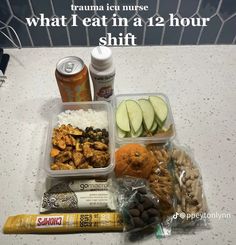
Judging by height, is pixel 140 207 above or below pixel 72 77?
below

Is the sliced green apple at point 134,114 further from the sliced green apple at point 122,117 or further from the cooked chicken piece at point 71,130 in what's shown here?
the cooked chicken piece at point 71,130

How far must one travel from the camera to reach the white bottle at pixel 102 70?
573 millimetres

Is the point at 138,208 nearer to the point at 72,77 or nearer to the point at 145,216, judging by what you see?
the point at 145,216

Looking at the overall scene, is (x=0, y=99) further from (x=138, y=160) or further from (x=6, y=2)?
(x=138, y=160)

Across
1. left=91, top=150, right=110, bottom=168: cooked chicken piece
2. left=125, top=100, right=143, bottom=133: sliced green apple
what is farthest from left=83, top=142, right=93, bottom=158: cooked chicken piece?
left=125, top=100, right=143, bottom=133: sliced green apple

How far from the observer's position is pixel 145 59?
2.72 ft

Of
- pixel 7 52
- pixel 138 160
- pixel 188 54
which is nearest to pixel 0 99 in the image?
pixel 7 52

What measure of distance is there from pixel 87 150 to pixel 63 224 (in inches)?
5.6

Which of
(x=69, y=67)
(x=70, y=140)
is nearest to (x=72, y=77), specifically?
(x=69, y=67)

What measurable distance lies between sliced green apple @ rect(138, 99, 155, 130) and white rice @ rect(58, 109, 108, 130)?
0.28 feet

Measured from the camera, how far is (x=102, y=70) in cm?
59

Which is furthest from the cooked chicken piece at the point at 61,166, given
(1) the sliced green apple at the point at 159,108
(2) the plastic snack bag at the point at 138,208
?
(1) the sliced green apple at the point at 159,108

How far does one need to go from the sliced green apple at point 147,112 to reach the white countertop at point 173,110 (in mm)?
74

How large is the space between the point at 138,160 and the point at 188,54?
1.39ft
